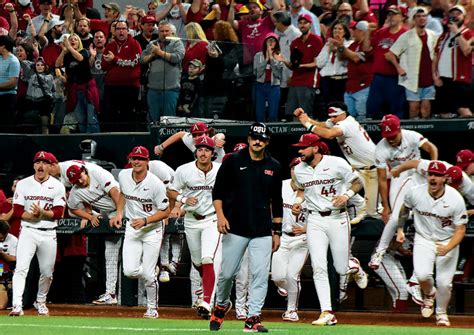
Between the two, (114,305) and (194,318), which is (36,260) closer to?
(114,305)

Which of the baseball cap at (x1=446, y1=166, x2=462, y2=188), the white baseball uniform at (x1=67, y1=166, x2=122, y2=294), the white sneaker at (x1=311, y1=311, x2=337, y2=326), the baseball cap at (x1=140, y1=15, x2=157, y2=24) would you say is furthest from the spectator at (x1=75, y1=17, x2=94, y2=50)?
the white sneaker at (x1=311, y1=311, x2=337, y2=326)

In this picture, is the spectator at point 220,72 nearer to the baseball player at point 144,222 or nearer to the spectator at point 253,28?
the spectator at point 253,28

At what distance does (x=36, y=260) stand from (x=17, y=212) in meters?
1.62

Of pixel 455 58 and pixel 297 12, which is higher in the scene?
pixel 297 12

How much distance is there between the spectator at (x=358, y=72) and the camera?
54.0 ft

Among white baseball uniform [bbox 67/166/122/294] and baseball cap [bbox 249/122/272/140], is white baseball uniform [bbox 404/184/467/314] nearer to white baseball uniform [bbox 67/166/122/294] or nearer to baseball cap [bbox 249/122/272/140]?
baseball cap [bbox 249/122/272/140]

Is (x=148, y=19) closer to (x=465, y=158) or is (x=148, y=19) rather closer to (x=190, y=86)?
(x=190, y=86)

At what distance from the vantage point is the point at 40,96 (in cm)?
1934

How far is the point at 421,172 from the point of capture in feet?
48.5

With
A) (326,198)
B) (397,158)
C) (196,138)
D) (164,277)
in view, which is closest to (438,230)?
(397,158)

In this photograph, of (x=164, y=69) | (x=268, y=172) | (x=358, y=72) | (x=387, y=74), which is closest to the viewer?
(x=268, y=172)

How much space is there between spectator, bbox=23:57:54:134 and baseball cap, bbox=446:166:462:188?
7.28m

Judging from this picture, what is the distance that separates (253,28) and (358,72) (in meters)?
2.30

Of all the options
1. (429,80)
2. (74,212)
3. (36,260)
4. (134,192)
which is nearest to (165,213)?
(134,192)
